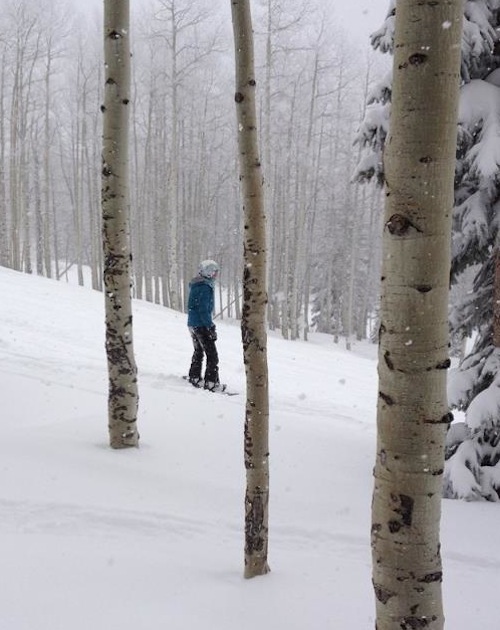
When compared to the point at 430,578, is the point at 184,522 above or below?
below

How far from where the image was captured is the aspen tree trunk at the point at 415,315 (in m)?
1.58

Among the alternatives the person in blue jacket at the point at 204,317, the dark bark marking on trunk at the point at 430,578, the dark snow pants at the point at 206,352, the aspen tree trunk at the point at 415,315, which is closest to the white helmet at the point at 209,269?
the person in blue jacket at the point at 204,317

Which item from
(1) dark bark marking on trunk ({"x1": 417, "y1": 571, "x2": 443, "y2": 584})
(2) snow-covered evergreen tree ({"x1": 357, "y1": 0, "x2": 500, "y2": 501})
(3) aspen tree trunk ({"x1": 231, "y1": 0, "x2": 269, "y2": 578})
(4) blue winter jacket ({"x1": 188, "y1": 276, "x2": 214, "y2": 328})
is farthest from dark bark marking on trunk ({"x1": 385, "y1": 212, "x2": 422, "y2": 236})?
(4) blue winter jacket ({"x1": 188, "y1": 276, "x2": 214, "y2": 328})

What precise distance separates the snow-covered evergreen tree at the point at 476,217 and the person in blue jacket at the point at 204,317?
3364 mm

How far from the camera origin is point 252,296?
326 cm

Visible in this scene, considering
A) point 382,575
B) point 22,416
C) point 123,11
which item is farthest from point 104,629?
point 123,11

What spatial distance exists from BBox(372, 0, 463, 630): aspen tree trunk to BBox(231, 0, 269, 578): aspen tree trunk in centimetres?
147

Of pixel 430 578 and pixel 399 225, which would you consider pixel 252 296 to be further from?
pixel 430 578

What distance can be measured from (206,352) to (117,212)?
4.18m

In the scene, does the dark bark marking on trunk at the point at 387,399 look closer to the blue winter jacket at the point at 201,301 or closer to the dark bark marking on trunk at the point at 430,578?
the dark bark marking on trunk at the point at 430,578

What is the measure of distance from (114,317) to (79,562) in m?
2.26

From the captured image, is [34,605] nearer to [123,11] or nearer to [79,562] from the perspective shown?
[79,562]

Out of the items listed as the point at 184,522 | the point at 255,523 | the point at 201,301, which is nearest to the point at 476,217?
the point at 255,523

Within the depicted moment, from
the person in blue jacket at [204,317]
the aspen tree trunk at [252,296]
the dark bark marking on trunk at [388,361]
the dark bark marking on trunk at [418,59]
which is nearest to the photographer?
the dark bark marking on trunk at [418,59]
